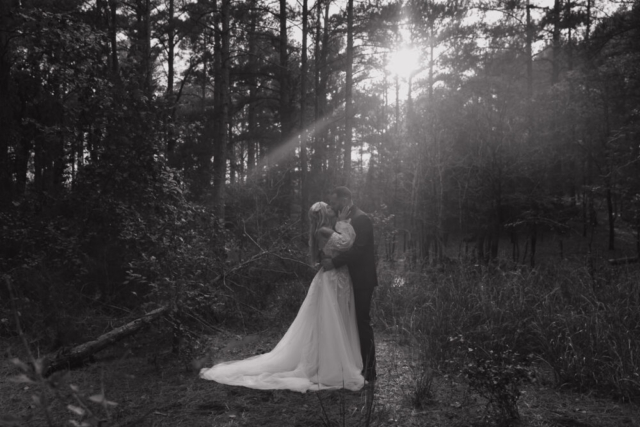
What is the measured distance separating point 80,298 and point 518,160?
11.6 m

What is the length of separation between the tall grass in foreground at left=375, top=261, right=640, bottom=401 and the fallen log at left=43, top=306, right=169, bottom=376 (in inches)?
137

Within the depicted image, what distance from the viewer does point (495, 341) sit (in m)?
5.36

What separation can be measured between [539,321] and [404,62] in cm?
1691

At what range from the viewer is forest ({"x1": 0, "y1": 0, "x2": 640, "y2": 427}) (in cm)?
432

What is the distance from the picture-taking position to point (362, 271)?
16.2 feet

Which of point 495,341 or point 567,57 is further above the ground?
point 567,57

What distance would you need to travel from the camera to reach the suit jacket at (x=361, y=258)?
4922 mm

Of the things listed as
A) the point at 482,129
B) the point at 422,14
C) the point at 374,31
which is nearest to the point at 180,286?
the point at 482,129

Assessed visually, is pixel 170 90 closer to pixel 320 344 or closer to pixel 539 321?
pixel 320 344

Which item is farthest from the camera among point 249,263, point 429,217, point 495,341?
point 429,217

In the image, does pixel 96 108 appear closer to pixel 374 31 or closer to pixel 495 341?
pixel 495 341

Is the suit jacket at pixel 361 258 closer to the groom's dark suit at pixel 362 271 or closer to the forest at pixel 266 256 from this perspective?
the groom's dark suit at pixel 362 271

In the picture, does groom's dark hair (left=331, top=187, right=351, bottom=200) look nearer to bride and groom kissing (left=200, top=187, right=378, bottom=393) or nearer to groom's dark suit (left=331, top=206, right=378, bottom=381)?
bride and groom kissing (left=200, top=187, right=378, bottom=393)

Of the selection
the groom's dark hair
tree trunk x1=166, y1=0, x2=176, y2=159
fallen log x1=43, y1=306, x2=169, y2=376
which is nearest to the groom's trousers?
the groom's dark hair
